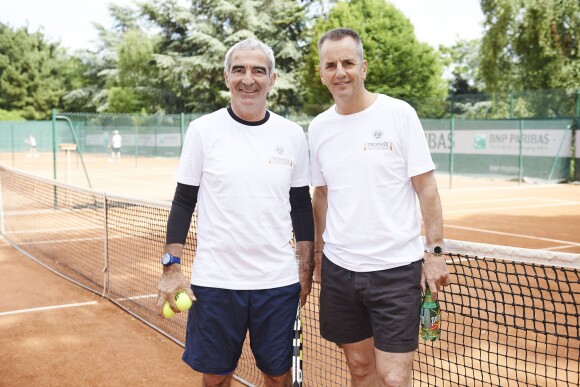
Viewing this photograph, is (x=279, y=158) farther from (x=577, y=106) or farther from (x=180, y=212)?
(x=577, y=106)

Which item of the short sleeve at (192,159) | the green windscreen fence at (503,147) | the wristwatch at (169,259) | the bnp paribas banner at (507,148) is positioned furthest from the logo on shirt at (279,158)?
the bnp paribas banner at (507,148)

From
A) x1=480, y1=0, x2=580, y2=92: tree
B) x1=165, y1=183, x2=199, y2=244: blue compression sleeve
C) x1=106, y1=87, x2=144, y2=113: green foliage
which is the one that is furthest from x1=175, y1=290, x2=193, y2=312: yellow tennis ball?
x1=106, y1=87, x2=144, y2=113: green foliage

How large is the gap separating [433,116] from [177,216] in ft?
80.0

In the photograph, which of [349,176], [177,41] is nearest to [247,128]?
[349,176]

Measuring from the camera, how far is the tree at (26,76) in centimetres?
5931

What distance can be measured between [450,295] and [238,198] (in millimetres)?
3948

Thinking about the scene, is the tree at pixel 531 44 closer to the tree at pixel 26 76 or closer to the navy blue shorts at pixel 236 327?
the navy blue shorts at pixel 236 327

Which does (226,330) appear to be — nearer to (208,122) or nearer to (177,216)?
(177,216)

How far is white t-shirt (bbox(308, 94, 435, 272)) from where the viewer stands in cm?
280

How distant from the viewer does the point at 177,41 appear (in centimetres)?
4500

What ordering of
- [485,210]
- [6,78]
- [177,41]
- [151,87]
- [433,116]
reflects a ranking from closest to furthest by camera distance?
1. [485,210]
2. [433,116]
3. [177,41]
4. [151,87]
5. [6,78]

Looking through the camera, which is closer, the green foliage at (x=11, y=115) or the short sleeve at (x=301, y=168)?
the short sleeve at (x=301, y=168)

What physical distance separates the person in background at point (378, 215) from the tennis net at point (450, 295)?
60cm

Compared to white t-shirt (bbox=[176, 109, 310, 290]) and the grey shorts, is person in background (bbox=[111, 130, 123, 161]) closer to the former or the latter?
white t-shirt (bbox=[176, 109, 310, 290])
